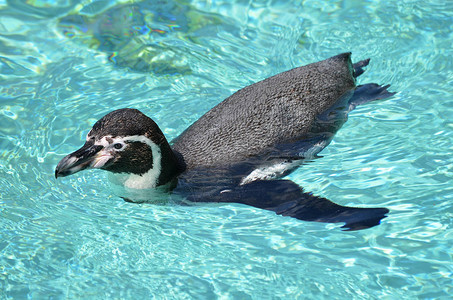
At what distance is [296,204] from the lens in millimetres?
3498

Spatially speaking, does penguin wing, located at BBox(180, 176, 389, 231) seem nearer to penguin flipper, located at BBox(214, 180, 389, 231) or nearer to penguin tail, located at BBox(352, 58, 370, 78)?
penguin flipper, located at BBox(214, 180, 389, 231)

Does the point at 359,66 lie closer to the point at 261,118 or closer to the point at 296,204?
the point at 261,118

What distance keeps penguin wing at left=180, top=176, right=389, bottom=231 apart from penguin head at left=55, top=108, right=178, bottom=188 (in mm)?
290

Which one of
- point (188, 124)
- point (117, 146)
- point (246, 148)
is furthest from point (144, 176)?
point (188, 124)

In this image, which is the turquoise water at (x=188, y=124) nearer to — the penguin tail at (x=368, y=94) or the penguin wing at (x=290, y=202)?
the penguin tail at (x=368, y=94)

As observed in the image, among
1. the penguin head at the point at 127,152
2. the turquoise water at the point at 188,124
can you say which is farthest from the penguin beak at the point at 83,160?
the turquoise water at the point at 188,124

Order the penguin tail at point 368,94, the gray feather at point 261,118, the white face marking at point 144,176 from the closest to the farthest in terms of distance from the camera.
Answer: the white face marking at point 144,176, the gray feather at point 261,118, the penguin tail at point 368,94

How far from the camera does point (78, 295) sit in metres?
3.32

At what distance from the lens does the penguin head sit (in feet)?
10.9

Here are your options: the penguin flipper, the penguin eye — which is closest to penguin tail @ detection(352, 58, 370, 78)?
the penguin flipper

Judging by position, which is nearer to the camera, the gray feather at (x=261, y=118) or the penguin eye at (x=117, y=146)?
the penguin eye at (x=117, y=146)

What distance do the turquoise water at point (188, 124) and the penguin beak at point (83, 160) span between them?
2.00ft

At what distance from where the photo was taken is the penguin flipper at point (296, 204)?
333 centimetres

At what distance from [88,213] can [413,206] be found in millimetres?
2122
